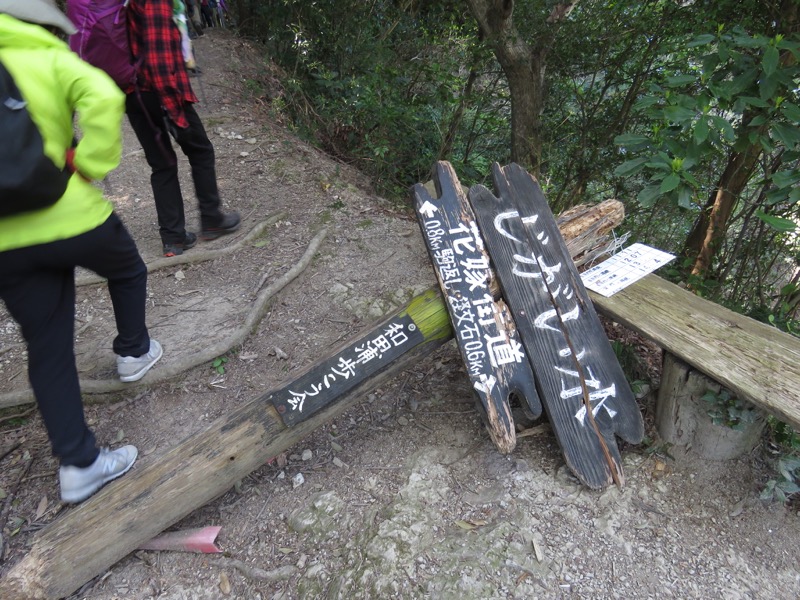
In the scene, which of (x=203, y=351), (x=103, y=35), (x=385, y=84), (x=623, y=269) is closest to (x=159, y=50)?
(x=103, y=35)

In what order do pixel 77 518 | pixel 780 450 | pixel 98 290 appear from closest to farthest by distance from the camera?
pixel 77 518, pixel 780 450, pixel 98 290

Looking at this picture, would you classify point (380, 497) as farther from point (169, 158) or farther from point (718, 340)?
point (169, 158)

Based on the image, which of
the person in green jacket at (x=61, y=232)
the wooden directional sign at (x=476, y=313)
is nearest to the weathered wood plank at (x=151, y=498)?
the person in green jacket at (x=61, y=232)

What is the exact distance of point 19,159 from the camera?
160 cm

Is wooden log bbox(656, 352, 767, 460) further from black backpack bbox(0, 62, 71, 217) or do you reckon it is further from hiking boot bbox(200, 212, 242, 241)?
hiking boot bbox(200, 212, 242, 241)

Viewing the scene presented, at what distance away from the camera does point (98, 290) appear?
3604mm

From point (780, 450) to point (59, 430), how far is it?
3.23 m

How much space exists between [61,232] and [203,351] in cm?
129

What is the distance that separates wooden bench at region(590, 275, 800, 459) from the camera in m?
2.05

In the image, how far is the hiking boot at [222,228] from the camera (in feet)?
13.3

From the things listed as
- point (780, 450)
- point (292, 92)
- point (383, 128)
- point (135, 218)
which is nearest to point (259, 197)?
point (135, 218)

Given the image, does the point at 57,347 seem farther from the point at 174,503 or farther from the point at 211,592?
the point at 211,592

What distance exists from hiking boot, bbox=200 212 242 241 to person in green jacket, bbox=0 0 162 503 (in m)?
1.83

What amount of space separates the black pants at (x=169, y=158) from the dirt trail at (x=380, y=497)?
0.52 m
